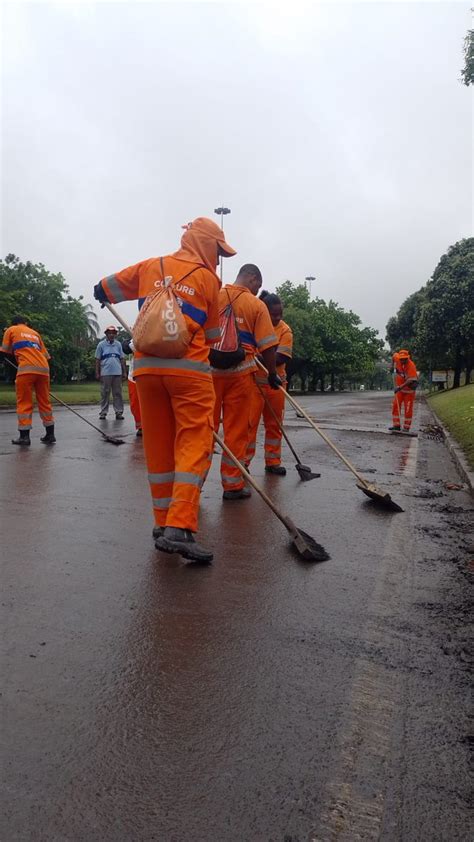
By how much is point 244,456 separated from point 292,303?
51.0m

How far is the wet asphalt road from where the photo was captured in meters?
1.63

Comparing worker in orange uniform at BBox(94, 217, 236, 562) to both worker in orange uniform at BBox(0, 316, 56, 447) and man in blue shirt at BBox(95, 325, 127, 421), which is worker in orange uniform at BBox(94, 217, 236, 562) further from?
man in blue shirt at BBox(95, 325, 127, 421)

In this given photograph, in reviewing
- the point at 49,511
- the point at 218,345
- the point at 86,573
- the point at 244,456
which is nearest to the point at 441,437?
the point at 244,456

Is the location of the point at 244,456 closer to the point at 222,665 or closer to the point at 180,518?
the point at 180,518

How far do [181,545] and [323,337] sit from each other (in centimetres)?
5373

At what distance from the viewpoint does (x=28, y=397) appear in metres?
9.04

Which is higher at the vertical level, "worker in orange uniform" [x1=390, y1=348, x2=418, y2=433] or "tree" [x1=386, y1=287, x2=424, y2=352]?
"tree" [x1=386, y1=287, x2=424, y2=352]

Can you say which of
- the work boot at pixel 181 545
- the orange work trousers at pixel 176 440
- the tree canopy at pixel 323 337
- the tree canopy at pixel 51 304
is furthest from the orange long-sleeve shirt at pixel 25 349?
the tree canopy at pixel 323 337

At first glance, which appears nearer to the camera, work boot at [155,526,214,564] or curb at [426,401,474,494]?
work boot at [155,526,214,564]

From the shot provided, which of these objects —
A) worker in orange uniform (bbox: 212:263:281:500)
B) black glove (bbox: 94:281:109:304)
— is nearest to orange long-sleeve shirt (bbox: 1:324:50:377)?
worker in orange uniform (bbox: 212:263:281:500)

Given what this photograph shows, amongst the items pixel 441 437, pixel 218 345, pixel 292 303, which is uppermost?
pixel 292 303

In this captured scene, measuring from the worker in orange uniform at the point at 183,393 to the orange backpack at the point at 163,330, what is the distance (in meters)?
0.11

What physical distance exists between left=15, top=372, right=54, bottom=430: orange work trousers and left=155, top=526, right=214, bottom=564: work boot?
5.92 m

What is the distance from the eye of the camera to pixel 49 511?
4797 mm
